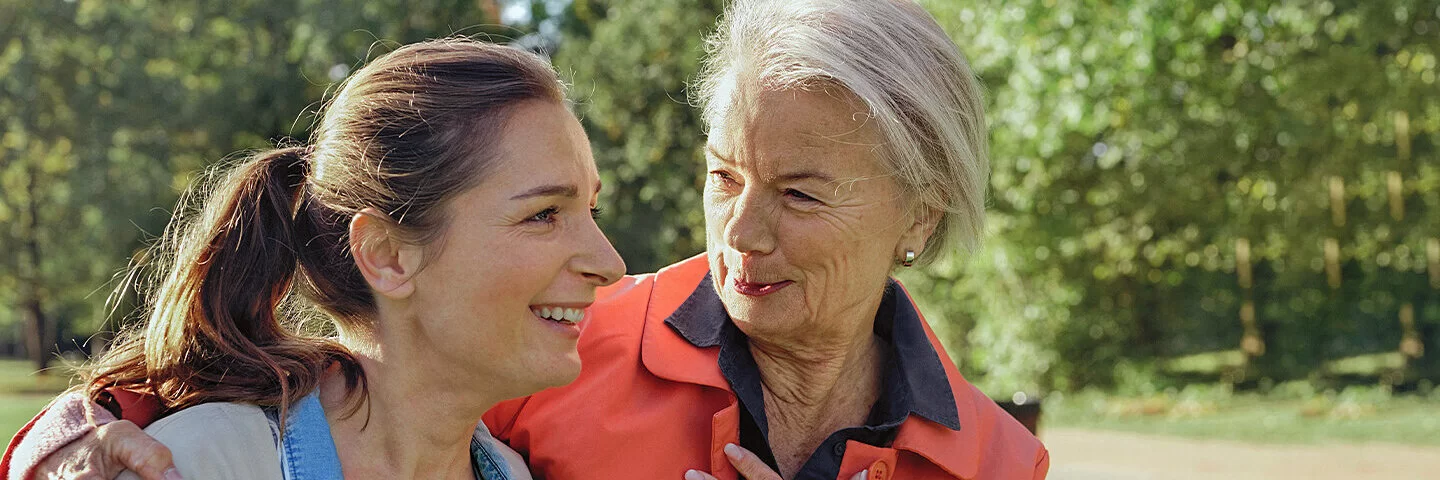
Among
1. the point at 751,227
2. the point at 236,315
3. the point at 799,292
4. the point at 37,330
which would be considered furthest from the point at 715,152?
the point at 37,330

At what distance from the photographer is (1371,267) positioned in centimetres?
1689

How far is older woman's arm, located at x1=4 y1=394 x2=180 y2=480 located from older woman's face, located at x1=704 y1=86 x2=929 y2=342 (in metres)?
1.11

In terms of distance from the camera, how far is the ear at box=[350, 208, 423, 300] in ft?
7.13

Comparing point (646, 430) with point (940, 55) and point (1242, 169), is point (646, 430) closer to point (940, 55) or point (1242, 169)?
point (940, 55)

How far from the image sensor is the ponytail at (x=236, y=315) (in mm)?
2152

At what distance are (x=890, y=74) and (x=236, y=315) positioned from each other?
4.15ft

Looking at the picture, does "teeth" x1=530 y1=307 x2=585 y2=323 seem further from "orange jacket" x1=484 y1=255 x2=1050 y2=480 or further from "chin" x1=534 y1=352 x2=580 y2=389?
"orange jacket" x1=484 y1=255 x2=1050 y2=480

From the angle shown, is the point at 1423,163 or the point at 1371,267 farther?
the point at 1371,267

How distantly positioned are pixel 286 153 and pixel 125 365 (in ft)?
1.45

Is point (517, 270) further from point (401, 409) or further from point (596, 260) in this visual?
point (401, 409)

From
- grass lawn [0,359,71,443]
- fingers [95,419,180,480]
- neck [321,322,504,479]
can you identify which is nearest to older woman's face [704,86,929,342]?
neck [321,322,504,479]

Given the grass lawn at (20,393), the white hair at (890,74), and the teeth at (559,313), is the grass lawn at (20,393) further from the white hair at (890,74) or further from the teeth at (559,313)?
the teeth at (559,313)

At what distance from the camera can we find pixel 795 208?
2.56 m

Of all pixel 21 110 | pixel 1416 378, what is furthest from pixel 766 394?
pixel 21 110
